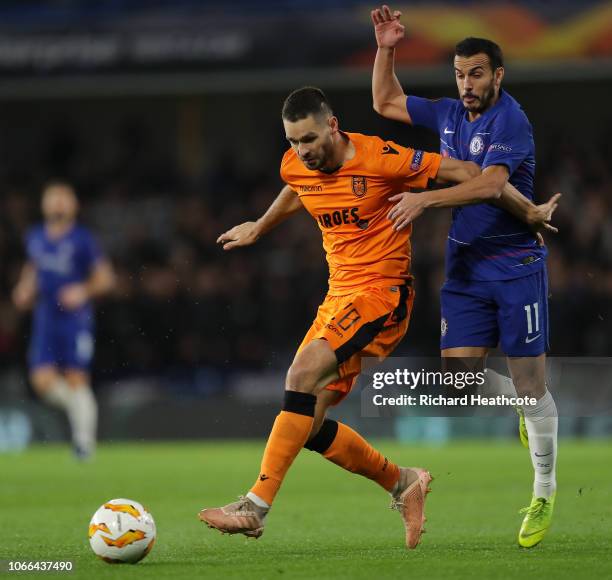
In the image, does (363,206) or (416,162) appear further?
(363,206)

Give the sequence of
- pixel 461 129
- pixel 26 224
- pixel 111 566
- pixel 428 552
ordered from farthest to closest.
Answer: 1. pixel 26 224
2. pixel 461 129
3. pixel 428 552
4. pixel 111 566

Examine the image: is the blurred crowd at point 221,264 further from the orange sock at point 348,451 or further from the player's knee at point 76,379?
the orange sock at point 348,451

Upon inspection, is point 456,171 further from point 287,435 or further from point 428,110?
point 287,435

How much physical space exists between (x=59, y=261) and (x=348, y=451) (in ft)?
22.8

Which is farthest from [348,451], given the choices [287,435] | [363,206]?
[363,206]

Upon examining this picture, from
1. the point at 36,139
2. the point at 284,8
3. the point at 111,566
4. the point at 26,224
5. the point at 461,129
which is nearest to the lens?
the point at 111,566

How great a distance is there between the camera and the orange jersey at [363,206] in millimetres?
6254

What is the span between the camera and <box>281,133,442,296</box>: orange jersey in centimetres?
625

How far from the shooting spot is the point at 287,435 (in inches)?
237

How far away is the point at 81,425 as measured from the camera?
1235 centimetres

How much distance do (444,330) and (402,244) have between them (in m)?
0.60

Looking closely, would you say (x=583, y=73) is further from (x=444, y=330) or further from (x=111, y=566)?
(x=111, y=566)

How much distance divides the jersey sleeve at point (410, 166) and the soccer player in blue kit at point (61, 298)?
660 centimetres

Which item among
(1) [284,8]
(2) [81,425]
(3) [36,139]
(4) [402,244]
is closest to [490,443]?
(2) [81,425]
